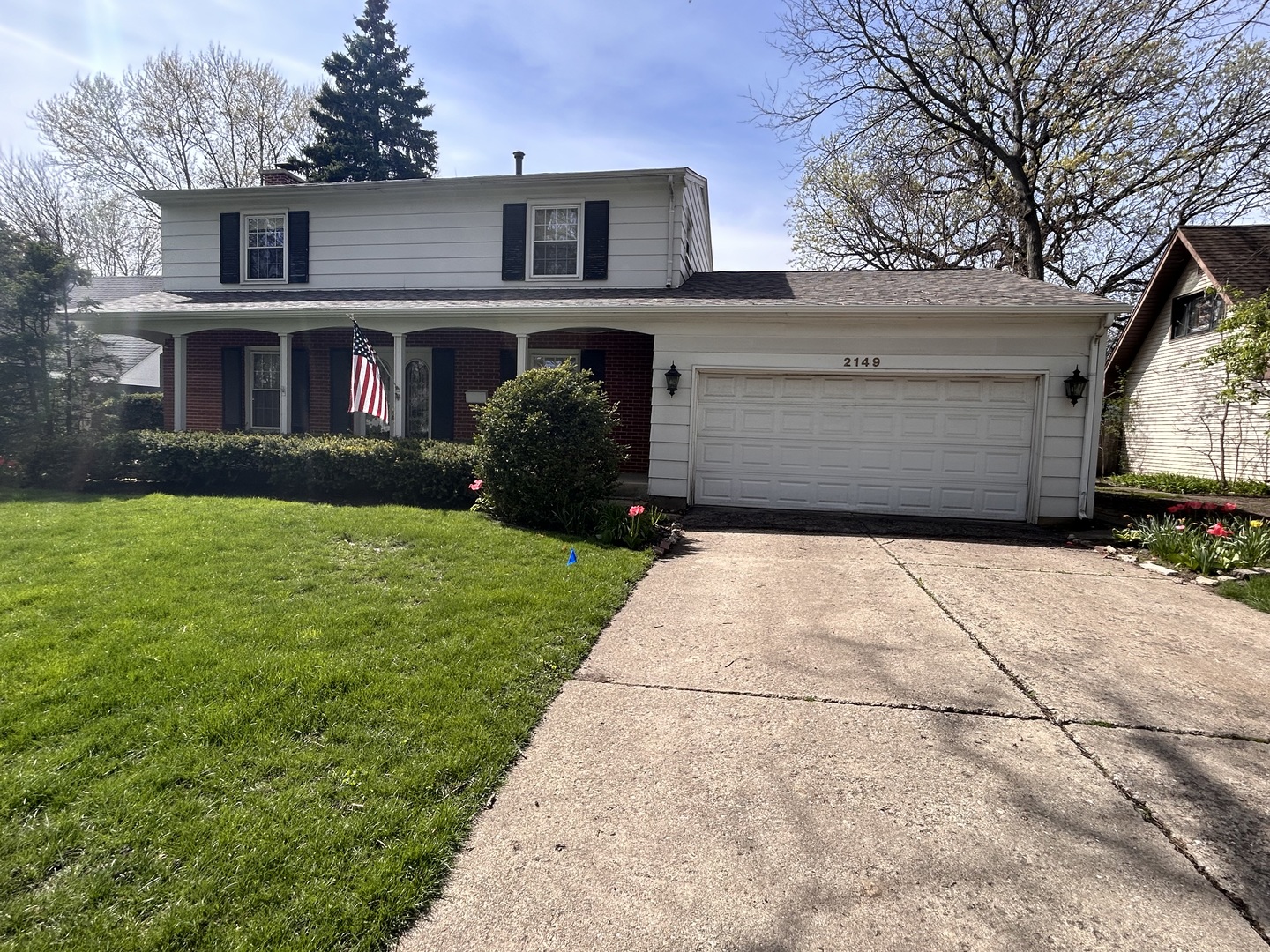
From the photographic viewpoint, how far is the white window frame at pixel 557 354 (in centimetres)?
1120

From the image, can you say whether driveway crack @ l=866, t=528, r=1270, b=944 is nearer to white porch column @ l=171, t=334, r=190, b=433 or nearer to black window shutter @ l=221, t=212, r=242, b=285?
white porch column @ l=171, t=334, r=190, b=433

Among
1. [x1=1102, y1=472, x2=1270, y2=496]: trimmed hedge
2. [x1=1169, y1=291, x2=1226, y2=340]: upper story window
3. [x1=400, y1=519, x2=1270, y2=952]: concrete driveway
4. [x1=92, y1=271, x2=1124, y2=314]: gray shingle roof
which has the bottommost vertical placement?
[x1=400, y1=519, x2=1270, y2=952]: concrete driveway

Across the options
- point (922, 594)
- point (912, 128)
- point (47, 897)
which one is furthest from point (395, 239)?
point (912, 128)

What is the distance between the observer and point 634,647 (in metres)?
3.96

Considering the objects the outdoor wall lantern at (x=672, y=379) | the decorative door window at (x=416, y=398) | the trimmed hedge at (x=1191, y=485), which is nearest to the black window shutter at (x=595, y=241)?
→ the outdoor wall lantern at (x=672, y=379)

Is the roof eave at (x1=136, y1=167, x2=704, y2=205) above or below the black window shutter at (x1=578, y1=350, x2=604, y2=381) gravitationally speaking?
above

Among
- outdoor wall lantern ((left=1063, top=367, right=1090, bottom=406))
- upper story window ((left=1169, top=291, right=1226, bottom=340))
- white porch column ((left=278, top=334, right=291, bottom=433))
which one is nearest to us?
outdoor wall lantern ((left=1063, top=367, right=1090, bottom=406))

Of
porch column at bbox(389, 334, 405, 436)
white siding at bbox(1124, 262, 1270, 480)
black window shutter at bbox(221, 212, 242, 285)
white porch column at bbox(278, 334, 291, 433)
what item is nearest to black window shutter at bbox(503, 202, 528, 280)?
porch column at bbox(389, 334, 405, 436)

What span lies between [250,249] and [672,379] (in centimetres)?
965

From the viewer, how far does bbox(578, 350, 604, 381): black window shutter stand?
11.0 metres

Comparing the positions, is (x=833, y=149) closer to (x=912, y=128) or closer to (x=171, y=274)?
(x=912, y=128)

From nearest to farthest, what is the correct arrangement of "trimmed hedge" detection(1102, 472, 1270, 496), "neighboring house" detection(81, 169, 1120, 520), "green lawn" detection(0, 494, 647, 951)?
"green lawn" detection(0, 494, 647, 951)
"neighboring house" detection(81, 169, 1120, 520)
"trimmed hedge" detection(1102, 472, 1270, 496)

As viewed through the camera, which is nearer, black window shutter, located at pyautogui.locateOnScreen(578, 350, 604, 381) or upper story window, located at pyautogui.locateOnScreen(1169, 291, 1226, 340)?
black window shutter, located at pyautogui.locateOnScreen(578, 350, 604, 381)

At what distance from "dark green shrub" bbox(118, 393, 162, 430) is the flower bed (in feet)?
53.9
